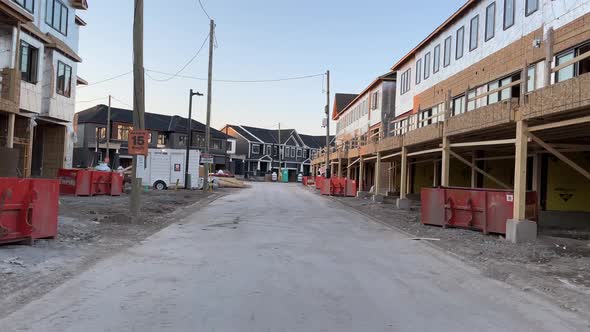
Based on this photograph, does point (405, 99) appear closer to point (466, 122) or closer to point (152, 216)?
point (466, 122)

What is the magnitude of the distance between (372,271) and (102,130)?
5812 centimetres

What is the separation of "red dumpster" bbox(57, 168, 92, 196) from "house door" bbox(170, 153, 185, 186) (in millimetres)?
12192

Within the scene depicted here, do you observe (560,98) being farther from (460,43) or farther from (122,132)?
(122,132)

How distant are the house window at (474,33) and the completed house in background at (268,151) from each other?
205 ft

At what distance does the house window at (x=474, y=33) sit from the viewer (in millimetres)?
22984

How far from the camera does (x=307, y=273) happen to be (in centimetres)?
855

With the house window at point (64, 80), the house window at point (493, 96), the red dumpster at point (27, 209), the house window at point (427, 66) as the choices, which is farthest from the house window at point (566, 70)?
the house window at point (64, 80)

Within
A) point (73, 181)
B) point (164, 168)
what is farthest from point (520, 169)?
point (164, 168)

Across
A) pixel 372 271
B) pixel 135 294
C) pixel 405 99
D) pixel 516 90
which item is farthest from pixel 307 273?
pixel 405 99

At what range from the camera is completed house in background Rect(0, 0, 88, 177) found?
1859 cm

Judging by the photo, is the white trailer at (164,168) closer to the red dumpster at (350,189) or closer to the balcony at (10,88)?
the red dumpster at (350,189)

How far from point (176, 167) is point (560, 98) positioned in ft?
96.4

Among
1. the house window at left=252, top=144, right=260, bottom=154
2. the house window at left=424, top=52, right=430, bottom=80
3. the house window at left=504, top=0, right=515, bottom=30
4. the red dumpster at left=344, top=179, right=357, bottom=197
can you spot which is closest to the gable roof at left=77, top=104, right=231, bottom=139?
the house window at left=252, top=144, right=260, bottom=154

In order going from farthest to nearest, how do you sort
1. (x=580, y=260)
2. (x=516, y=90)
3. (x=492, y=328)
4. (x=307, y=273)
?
1. (x=516, y=90)
2. (x=580, y=260)
3. (x=307, y=273)
4. (x=492, y=328)
